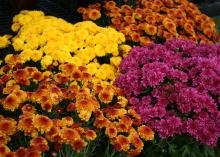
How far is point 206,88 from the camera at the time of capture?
12.8 feet

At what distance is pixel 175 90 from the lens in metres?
3.88

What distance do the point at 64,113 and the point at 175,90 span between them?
0.92 meters

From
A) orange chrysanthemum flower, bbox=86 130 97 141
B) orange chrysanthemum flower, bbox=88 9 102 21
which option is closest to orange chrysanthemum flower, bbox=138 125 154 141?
orange chrysanthemum flower, bbox=86 130 97 141

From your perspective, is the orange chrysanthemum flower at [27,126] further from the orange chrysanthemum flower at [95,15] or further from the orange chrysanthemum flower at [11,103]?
the orange chrysanthemum flower at [95,15]

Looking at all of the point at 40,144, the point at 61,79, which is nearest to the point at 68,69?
the point at 61,79

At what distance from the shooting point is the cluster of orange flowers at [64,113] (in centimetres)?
306

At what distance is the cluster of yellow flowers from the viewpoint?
436 cm

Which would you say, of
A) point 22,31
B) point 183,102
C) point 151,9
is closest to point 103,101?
point 183,102

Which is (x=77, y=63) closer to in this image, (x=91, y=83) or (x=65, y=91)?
(x=91, y=83)

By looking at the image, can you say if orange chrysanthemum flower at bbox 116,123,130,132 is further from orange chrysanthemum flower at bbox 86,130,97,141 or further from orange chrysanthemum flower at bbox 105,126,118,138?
orange chrysanthemum flower at bbox 86,130,97,141

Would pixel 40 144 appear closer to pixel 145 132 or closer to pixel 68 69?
pixel 145 132

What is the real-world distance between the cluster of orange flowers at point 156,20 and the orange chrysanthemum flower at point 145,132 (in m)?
1.66

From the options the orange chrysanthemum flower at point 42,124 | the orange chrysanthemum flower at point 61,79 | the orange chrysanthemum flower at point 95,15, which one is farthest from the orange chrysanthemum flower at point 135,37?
the orange chrysanthemum flower at point 42,124

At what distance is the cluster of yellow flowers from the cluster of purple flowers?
24 centimetres
